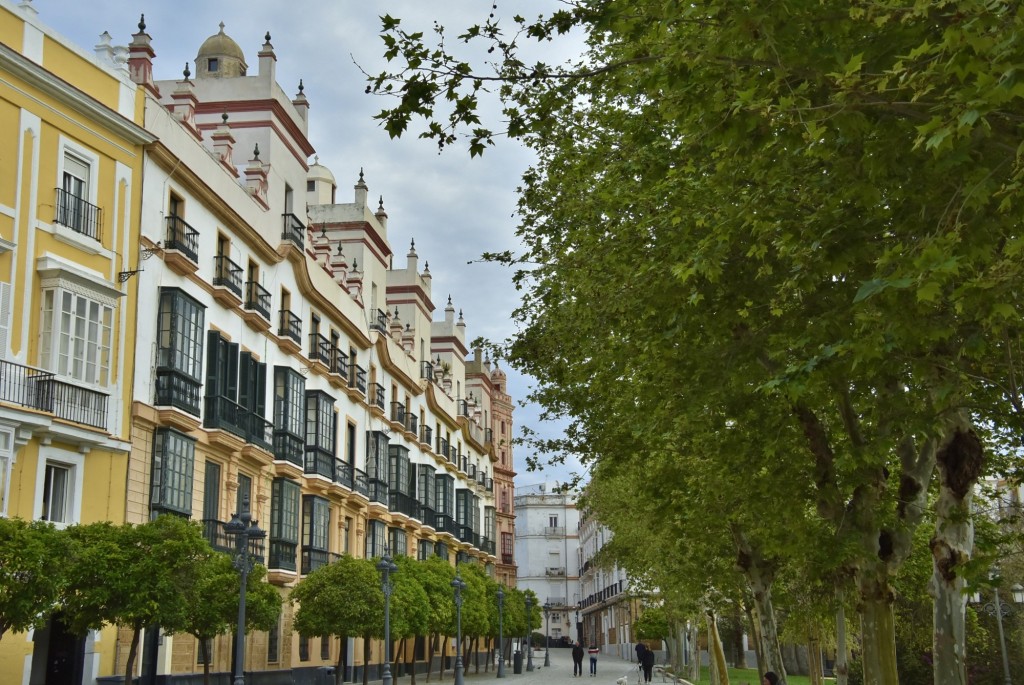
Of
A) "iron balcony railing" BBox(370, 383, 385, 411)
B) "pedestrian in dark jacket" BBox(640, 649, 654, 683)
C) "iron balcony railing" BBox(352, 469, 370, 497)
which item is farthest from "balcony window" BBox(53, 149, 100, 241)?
"pedestrian in dark jacket" BBox(640, 649, 654, 683)

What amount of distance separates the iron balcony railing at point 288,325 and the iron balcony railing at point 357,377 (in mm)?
6406

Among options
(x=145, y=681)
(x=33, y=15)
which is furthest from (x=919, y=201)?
(x=145, y=681)

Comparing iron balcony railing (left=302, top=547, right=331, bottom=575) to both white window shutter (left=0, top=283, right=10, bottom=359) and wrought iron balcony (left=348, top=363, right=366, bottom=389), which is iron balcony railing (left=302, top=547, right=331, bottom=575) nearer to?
wrought iron balcony (left=348, top=363, right=366, bottom=389)

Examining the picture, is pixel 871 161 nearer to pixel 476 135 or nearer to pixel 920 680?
pixel 476 135

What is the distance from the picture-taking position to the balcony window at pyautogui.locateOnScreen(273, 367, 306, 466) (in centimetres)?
3469

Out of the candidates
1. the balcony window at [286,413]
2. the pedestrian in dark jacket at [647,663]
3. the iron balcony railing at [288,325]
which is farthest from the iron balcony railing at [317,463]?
the pedestrian in dark jacket at [647,663]

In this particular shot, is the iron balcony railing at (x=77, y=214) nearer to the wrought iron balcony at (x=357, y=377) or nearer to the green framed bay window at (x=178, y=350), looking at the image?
the green framed bay window at (x=178, y=350)

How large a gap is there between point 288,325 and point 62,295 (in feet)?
42.0

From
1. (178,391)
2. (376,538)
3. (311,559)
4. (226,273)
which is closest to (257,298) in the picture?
(226,273)

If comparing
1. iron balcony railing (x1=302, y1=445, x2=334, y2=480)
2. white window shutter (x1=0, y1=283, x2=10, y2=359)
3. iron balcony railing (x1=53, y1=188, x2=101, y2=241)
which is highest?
iron balcony railing (x1=53, y1=188, x2=101, y2=241)

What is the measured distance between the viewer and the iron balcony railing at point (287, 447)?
34531 mm

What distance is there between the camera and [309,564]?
36.3 m

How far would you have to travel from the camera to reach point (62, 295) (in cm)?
2303

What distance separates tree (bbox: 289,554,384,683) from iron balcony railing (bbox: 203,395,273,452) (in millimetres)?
4141
